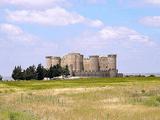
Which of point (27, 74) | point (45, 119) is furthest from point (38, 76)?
point (45, 119)

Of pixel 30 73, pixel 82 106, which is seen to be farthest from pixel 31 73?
pixel 82 106

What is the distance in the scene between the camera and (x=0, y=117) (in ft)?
66.7

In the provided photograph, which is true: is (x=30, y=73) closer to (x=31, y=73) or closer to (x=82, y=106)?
(x=31, y=73)

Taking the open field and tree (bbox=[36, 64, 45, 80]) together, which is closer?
the open field

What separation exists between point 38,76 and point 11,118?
516 ft

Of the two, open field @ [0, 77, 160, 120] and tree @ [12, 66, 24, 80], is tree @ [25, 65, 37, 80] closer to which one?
tree @ [12, 66, 24, 80]

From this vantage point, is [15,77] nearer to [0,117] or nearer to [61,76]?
[61,76]

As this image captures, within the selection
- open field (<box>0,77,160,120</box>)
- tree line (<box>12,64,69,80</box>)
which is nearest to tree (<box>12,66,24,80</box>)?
tree line (<box>12,64,69,80</box>)

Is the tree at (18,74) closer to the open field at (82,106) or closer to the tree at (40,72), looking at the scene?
the tree at (40,72)

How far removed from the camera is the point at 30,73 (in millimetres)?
175000

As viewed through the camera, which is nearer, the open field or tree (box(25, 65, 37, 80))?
the open field

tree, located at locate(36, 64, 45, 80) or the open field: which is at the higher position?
tree, located at locate(36, 64, 45, 80)

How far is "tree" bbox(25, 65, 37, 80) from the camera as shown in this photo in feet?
571

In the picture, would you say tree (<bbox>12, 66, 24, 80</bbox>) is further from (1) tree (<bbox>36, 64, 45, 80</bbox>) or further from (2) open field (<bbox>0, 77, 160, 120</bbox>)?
(2) open field (<bbox>0, 77, 160, 120</bbox>)
